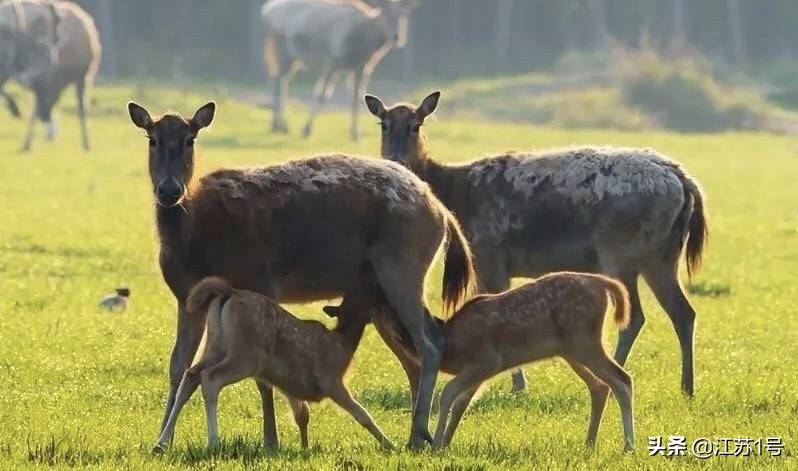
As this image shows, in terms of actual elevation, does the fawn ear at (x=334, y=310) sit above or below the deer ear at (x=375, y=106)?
below

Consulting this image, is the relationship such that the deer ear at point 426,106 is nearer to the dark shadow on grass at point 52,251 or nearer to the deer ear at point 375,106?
the deer ear at point 375,106

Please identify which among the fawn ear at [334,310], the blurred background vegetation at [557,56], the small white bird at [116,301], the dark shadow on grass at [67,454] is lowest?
the blurred background vegetation at [557,56]

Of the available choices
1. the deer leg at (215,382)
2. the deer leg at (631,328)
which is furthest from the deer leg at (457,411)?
the deer leg at (631,328)

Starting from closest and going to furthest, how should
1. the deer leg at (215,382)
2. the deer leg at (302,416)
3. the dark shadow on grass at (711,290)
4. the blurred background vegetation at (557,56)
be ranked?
the deer leg at (215,382)
the deer leg at (302,416)
the dark shadow on grass at (711,290)
the blurred background vegetation at (557,56)

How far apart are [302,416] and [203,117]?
1.97 metres

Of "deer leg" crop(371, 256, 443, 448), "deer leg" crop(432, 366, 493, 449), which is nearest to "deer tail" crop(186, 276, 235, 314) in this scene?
"deer leg" crop(371, 256, 443, 448)

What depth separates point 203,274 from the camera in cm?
898

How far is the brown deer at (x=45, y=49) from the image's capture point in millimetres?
34031

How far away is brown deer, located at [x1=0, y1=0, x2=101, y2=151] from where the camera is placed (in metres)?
34.0

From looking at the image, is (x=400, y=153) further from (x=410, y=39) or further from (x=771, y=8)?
(x=771, y=8)

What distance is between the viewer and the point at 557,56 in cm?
6353

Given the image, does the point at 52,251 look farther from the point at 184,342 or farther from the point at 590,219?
the point at 184,342

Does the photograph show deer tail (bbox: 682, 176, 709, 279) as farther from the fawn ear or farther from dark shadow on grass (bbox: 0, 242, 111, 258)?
dark shadow on grass (bbox: 0, 242, 111, 258)

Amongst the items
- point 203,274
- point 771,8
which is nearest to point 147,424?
point 203,274
